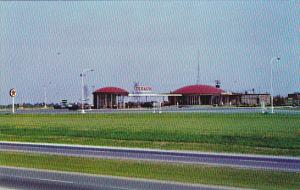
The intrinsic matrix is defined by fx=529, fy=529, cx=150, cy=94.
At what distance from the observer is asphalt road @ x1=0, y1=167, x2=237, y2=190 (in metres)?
14.1

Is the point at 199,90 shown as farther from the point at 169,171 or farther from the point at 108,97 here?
the point at 169,171

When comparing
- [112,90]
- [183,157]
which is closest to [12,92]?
[112,90]

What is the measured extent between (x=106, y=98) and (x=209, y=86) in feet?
91.8

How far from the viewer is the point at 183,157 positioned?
71.6 feet

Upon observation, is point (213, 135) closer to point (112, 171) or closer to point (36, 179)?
point (112, 171)

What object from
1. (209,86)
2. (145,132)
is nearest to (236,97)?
(209,86)

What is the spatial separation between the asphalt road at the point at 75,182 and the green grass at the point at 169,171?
87 centimetres

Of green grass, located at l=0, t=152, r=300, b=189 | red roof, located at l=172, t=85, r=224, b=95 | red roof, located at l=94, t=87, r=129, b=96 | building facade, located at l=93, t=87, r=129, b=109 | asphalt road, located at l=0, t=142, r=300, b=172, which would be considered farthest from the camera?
red roof, located at l=172, t=85, r=224, b=95

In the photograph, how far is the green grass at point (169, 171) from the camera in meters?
14.8

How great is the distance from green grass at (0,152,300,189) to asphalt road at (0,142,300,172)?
1.10 metres

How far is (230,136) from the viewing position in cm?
3091

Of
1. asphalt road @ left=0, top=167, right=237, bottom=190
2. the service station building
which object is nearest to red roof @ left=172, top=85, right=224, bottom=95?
the service station building

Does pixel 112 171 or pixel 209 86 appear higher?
pixel 209 86

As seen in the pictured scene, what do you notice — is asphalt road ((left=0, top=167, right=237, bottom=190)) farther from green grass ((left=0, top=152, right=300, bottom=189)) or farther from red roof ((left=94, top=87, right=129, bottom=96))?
red roof ((left=94, top=87, right=129, bottom=96))
